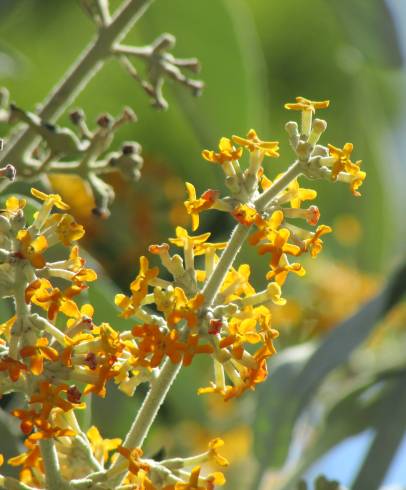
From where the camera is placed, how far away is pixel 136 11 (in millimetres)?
1978

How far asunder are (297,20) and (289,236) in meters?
2.35

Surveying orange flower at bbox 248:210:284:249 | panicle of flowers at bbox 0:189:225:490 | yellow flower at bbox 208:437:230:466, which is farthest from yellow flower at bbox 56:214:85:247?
yellow flower at bbox 208:437:230:466

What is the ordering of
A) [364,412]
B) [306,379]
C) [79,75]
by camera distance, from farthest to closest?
[364,412], [306,379], [79,75]

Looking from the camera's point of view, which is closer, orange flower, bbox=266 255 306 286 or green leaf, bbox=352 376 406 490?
orange flower, bbox=266 255 306 286

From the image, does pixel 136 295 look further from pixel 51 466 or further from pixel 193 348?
pixel 51 466

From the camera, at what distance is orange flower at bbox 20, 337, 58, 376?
1.37 metres

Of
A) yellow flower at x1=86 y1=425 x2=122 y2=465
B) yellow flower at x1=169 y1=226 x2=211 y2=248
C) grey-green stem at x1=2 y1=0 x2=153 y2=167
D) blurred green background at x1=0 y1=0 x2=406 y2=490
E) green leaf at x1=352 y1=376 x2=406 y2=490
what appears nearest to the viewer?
yellow flower at x1=169 y1=226 x2=211 y2=248

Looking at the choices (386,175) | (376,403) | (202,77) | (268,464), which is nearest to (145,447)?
(268,464)

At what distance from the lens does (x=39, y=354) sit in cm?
140

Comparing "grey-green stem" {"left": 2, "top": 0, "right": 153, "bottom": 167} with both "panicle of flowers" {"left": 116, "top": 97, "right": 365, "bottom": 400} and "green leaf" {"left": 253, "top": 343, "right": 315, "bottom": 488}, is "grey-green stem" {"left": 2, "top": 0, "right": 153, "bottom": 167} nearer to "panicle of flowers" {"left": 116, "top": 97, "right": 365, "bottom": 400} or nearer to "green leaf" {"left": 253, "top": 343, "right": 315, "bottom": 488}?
"panicle of flowers" {"left": 116, "top": 97, "right": 365, "bottom": 400}

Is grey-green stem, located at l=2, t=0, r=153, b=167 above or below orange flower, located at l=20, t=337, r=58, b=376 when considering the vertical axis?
above

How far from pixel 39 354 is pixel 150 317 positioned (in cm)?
15

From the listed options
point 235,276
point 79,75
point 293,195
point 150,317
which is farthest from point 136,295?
point 79,75

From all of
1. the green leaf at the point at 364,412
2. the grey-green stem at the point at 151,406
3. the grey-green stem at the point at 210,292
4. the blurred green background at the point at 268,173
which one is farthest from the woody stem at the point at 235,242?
the green leaf at the point at 364,412
